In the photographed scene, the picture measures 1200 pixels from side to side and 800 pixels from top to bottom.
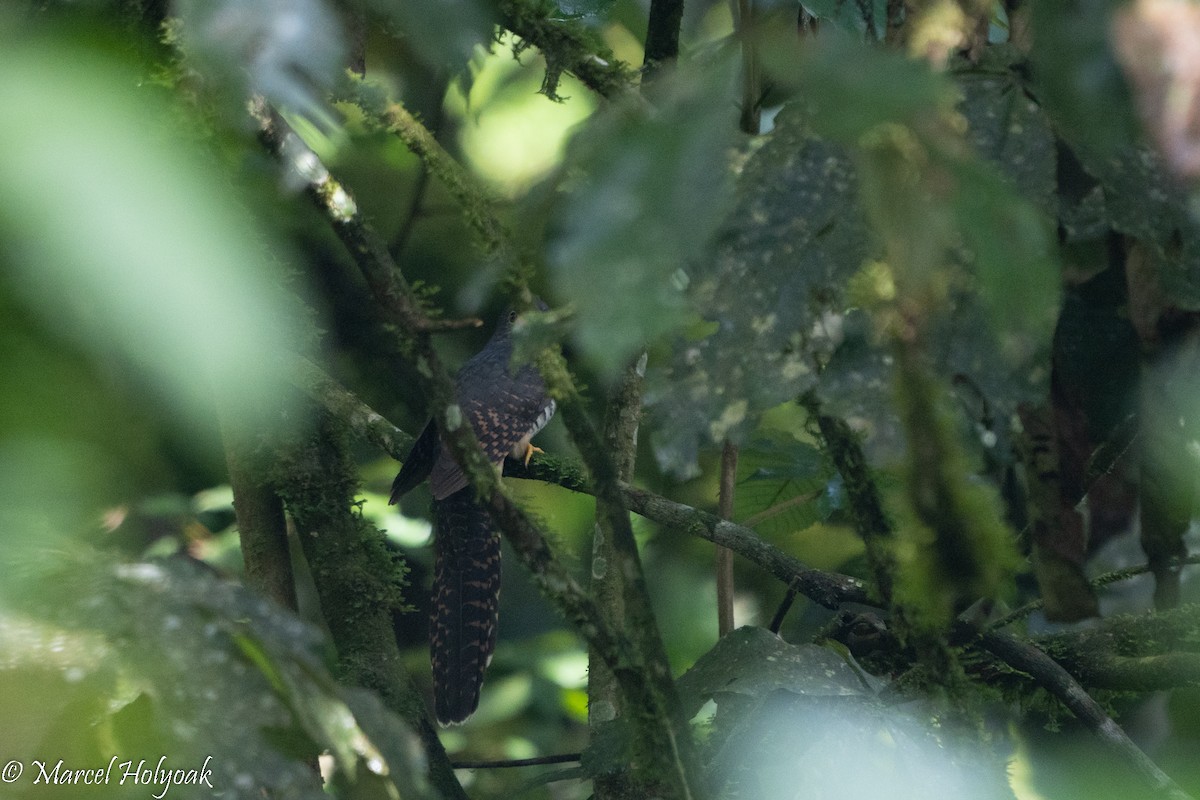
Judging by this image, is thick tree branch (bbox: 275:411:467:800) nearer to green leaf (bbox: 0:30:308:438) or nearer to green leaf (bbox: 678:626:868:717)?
green leaf (bbox: 678:626:868:717)

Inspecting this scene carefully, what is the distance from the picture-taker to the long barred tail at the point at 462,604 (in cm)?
267

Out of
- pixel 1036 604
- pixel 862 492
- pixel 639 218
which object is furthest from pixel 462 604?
pixel 639 218

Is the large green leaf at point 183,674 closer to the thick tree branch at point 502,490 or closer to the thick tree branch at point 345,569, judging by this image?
the thick tree branch at point 502,490

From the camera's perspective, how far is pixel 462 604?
274 cm

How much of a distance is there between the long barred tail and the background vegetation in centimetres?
98

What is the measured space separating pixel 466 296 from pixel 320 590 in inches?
36.9

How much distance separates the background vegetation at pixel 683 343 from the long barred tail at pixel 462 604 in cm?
98

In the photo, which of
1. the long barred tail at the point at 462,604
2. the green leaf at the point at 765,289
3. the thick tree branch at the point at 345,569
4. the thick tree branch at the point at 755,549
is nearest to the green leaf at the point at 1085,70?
the green leaf at the point at 765,289

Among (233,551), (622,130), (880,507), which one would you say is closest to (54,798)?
(622,130)

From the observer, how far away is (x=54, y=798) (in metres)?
0.87

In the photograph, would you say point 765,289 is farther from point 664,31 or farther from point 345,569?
point 345,569

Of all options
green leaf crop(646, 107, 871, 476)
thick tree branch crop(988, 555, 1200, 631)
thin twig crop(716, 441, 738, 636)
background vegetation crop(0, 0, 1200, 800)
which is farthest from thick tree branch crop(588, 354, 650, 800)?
green leaf crop(646, 107, 871, 476)

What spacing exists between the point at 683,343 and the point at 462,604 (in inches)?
75.5

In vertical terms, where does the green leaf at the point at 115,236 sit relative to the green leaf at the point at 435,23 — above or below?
below
